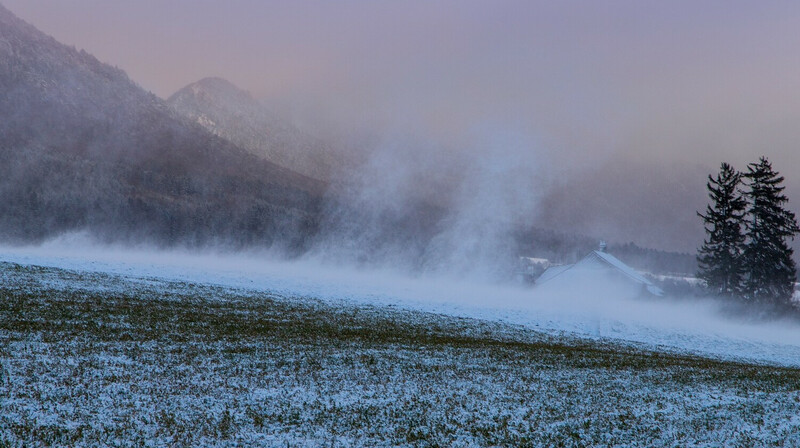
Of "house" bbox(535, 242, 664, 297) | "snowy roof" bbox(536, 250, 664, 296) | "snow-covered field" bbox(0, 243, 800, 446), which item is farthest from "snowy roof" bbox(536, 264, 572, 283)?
"snow-covered field" bbox(0, 243, 800, 446)

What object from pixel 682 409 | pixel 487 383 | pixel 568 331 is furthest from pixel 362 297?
pixel 682 409

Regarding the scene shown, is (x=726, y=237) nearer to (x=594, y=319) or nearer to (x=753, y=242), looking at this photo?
(x=753, y=242)

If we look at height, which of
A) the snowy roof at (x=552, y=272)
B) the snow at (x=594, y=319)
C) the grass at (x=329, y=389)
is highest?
the snowy roof at (x=552, y=272)

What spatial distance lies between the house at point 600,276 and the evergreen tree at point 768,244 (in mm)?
19046

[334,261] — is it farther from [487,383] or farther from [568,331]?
[487,383]

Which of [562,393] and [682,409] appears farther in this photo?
[562,393]

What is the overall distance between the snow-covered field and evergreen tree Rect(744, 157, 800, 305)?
37.2 m

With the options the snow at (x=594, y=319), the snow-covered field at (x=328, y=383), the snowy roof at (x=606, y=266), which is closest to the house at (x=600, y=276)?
the snowy roof at (x=606, y=266)

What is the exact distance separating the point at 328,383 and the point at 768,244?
2851 inches

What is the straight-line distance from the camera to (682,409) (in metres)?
16.8

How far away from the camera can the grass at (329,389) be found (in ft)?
40.0

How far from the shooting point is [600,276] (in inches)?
3533

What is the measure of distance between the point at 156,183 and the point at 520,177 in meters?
133

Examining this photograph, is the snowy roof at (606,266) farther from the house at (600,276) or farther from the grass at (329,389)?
the grass at (329,389)
